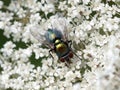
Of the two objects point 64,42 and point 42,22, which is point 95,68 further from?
point 42,22

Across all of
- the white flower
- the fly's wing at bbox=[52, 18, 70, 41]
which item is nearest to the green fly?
the fly's wing at bbox=[52, 18, 70, 41]

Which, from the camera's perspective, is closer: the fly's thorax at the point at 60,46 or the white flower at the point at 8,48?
the fly's thorax at the point at 60,46

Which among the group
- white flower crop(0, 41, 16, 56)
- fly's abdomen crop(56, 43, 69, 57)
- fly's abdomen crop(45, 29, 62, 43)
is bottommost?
fly's abdomen crop(56, 43, 69, 57)

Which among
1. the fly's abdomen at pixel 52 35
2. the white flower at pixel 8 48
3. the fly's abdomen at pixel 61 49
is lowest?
the fly's abdomen at pixel 61 49

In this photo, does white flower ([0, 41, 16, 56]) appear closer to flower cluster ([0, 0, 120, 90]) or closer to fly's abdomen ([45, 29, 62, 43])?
flower cluster ([0, 0, 120, 90])

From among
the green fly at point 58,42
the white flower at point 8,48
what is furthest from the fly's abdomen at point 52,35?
the white flower at point 8,48

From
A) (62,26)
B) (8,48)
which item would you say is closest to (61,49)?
(62,26)

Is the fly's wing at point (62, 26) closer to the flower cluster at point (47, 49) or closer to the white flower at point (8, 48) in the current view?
the flower cluster at point (47, 49)

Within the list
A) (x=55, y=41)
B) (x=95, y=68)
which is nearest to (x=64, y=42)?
(x=55, y=41)

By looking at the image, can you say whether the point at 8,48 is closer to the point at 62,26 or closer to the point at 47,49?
A: the point at 47,49
